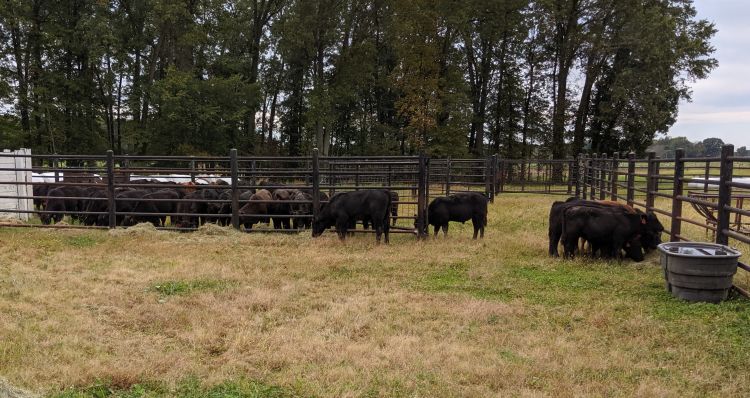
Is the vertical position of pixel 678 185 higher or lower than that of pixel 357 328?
higher

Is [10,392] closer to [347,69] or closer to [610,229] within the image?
[610,229]

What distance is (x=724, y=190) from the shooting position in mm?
6375

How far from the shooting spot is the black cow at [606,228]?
782cm

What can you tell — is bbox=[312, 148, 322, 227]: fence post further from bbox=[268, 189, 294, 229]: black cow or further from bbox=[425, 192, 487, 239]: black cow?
bbox=[425, 192, 487, 239]: black cow

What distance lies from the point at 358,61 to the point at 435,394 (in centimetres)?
3090

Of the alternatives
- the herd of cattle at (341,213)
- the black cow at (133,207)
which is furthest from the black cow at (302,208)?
the black cow at (133,207)

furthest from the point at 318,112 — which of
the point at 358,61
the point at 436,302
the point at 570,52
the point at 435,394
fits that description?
the point at 435,394

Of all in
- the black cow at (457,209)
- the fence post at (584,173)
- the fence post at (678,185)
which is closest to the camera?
the fence post at (678,185)

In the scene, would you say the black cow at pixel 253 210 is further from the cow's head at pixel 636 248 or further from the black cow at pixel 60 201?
the cow's head at pixel 636 248

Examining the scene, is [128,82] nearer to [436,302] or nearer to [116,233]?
[116,233]

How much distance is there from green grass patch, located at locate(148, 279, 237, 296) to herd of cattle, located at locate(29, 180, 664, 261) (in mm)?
3694

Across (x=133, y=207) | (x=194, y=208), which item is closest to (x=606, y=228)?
(x=194, y=208)

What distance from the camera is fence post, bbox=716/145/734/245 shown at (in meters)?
6.30

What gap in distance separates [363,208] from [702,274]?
5.93 m
